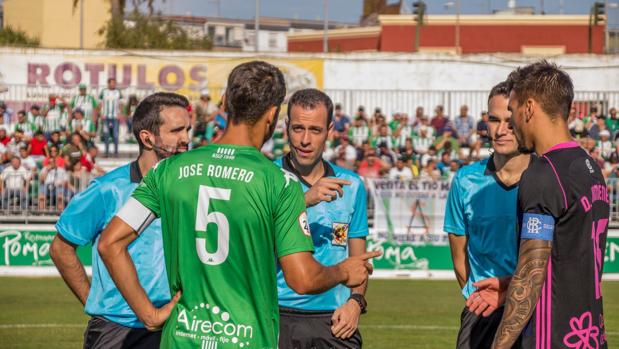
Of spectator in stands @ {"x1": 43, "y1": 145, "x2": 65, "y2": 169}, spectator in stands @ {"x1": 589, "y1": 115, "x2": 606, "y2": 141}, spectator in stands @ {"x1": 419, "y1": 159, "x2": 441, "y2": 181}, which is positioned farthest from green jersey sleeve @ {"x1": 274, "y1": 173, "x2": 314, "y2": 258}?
spectator in stands @ {"x1": 589, "y1": 115, "x2": 606, "y2": 141}

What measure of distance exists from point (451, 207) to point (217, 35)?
314ft

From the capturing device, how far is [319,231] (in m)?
6.52

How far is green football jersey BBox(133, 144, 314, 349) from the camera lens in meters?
4.31

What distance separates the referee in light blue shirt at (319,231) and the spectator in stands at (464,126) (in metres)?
20.5

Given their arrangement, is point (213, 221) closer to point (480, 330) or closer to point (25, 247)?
point (480, 330)

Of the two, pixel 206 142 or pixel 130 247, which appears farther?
pixel 206 142

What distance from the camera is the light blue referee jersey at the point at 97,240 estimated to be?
5.99 metres

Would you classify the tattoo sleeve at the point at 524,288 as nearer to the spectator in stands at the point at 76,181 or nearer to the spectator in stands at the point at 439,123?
the spectator in stands at the point at 76,181

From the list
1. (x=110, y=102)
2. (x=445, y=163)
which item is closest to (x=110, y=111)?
(x=110, y=102)

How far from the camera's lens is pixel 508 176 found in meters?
6.35

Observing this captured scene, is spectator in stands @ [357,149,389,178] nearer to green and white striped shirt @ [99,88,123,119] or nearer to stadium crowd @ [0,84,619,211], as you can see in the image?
stadium crowd @ [0,84,619,211]

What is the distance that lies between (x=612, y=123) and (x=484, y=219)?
2144 cm

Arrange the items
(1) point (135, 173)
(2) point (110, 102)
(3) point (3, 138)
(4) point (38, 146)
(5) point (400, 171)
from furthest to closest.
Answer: (2) point (110, 102) → (3) point (3, 138) → (4) point (38, 146) → (5) point (400, 171) → (1) point (135, 173)

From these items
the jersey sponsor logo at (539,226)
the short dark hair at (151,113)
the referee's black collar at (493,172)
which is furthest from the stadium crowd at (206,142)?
the jersey sponsor logo at (539,226)
